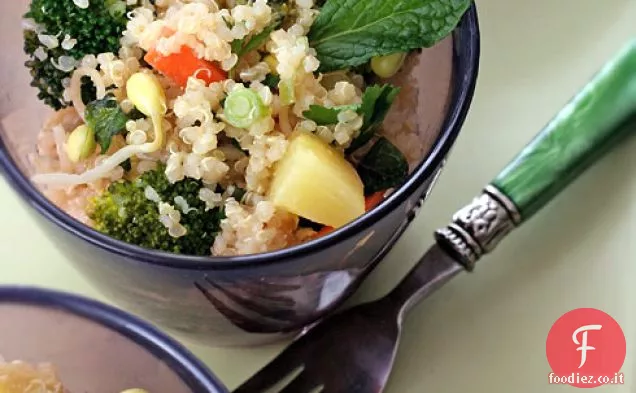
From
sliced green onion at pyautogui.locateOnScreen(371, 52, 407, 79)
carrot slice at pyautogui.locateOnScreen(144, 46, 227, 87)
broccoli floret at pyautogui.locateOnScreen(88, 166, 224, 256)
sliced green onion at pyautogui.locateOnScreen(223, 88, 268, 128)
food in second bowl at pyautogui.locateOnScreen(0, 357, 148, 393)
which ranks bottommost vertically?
food in second bowl at pyautogui.locateOnScreen(0, 357, 148, 393)

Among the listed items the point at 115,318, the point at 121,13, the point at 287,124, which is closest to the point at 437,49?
the point at 287,124

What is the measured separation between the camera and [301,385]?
1.13 meters

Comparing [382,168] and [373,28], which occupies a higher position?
[373,28]

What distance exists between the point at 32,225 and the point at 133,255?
44 cm

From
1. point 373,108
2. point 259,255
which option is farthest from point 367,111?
point 259,255

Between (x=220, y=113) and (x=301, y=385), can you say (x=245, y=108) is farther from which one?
(x=301, y=385)

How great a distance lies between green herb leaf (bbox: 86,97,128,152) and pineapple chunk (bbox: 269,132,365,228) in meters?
0.18

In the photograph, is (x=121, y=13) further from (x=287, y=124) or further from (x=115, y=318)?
(x=115, y=318)

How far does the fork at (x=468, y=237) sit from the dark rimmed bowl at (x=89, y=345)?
189mm

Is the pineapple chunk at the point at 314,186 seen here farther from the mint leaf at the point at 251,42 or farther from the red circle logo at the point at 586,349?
the red circle logo at the point at 586,349

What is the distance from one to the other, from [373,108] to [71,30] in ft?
1.17

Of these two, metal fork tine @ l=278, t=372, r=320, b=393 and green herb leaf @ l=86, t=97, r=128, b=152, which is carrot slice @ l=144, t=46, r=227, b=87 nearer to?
green herb leaf @ l=86, t=97, r=128, b=152

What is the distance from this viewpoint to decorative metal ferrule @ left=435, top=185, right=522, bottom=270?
1210 millimetres

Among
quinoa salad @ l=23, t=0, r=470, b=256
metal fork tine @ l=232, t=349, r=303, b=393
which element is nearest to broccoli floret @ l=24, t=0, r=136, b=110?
quinoa salad @ l=23, t=0, r=470, b=256
